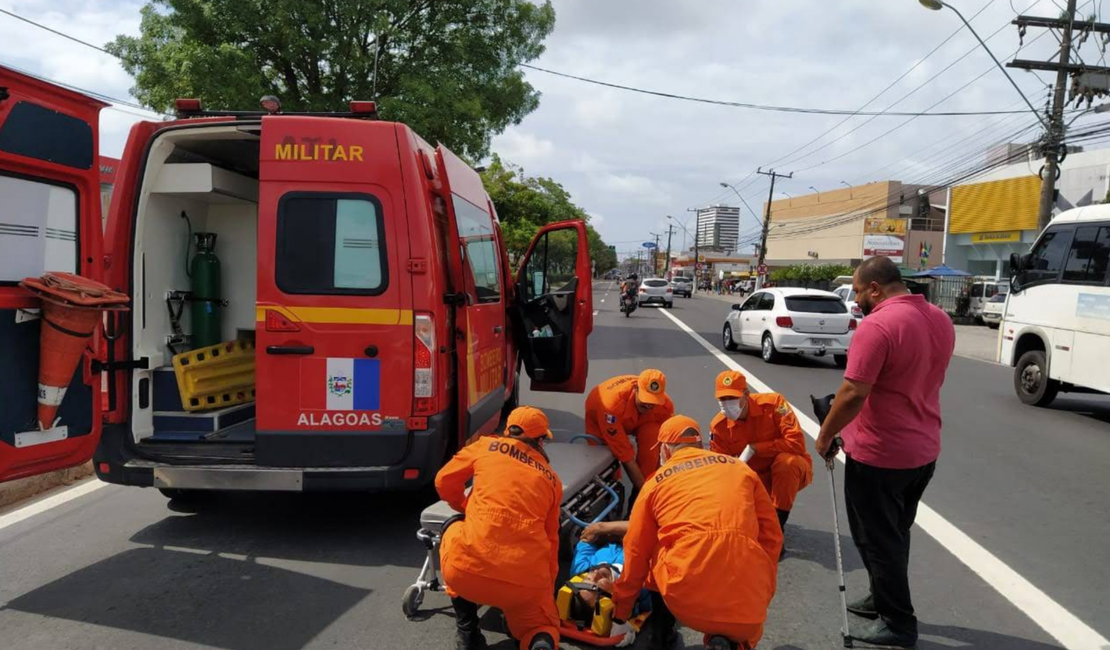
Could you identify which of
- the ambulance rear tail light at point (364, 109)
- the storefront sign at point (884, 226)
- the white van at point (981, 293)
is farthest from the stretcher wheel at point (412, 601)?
the storefront sign at point (884, 226)

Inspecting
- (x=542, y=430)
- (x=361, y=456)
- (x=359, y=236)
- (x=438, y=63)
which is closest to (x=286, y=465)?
(x=361, y=456)

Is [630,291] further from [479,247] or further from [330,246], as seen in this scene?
[330,246]

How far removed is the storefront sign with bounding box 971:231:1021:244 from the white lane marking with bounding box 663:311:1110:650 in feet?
116

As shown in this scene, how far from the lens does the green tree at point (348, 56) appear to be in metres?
12.1

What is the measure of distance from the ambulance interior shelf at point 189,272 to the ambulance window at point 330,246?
2.18 feet

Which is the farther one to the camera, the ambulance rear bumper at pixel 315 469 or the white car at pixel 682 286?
the white car at pixel 682 286

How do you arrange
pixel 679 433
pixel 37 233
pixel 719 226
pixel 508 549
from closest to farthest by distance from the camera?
pixel 508 549 < pixel 679 433 < pixel 37 233 < pixel 719 226

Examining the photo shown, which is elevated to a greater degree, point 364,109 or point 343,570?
point 364,109

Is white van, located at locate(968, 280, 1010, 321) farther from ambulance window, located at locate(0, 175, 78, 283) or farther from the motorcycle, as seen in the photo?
ambulance window, located at locate(0, 175, 78, 283)

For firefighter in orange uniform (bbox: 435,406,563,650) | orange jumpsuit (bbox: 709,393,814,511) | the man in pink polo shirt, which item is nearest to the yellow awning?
orange jumpsuit (bbox: 709,393,814,511)

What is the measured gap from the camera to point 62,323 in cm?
351

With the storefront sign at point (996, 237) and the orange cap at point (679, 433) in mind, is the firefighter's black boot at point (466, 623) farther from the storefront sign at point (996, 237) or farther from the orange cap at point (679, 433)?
the storefront sign at point (996, 237)

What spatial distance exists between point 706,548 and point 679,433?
640 millimetres

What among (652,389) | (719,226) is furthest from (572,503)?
(719,226)
